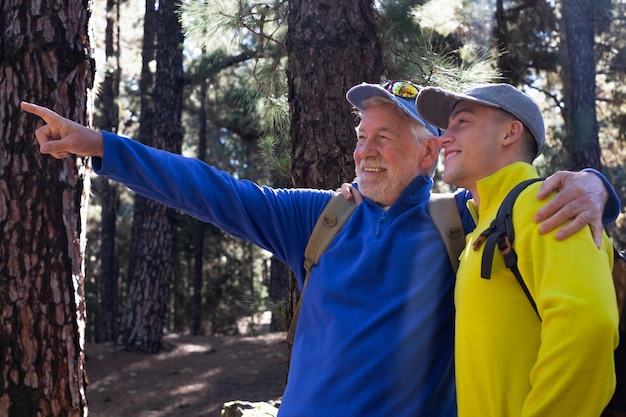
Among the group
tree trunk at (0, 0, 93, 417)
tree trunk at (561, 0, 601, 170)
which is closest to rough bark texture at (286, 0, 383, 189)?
tree trunk at (0, 0, 93, 417)

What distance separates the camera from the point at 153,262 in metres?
12.8

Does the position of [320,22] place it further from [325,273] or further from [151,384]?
[151,384]

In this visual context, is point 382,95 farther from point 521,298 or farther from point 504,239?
point 521,298

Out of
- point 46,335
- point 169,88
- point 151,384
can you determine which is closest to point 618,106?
point 169,88

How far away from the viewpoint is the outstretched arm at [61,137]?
257cm

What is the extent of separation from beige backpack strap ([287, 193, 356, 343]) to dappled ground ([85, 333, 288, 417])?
6.73 metres

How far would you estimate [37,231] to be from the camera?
13.9 ft

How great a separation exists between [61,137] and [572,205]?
165 cm

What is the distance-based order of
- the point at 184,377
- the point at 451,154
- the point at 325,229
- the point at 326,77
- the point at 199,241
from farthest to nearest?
the point at 199,241 < the point at 184,377 < the point at 326,77 < the point at 325,229 < the point at 451,154

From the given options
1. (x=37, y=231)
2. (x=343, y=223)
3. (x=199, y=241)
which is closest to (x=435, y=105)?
(x=343, y=223)

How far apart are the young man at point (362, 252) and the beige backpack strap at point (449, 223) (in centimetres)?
3

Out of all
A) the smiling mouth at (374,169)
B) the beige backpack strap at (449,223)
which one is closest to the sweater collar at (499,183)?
the beige backpack strap at (449,223)

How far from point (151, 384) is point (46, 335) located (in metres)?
6.89

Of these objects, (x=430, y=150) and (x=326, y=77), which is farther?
(x=326, y=77)
